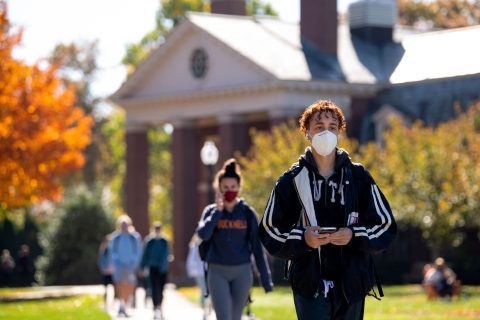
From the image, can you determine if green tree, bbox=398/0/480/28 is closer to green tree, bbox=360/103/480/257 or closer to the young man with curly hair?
green tree, bbox=360/103/480/257

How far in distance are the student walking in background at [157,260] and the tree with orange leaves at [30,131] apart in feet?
42.5

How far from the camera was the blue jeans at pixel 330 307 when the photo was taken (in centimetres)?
667

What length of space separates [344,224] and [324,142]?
0.52 m

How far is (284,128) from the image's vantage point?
3359 centimetres

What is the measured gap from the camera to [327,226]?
6.74m

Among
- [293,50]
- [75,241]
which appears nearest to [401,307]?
[293,50]

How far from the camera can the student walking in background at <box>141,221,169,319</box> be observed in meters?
19.2

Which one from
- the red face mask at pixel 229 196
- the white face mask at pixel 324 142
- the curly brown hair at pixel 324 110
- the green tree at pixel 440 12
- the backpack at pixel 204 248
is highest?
the green tree at pixel 440 12

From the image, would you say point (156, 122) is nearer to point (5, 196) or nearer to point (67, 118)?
point (67, 118)

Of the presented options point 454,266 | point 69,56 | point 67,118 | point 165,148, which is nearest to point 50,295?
point 67,118

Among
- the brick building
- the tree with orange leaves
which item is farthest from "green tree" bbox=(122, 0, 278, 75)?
the tree with orange leaves

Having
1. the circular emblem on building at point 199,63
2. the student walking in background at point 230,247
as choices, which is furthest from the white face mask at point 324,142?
the circular emblem on building at point 199,63

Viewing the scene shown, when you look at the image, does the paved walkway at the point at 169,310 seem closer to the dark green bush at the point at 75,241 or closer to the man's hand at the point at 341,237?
the man's hand at the point at 341,237

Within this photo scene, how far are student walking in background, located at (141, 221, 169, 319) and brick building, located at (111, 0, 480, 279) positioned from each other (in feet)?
51.1
